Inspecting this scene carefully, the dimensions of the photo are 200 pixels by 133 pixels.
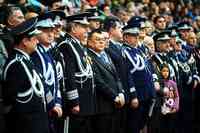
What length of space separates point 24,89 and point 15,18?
1.46 meters

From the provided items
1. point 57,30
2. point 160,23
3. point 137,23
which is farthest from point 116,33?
point 160,23

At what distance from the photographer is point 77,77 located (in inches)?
264

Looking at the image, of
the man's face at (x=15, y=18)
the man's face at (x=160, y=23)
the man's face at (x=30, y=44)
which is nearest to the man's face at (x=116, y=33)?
the man's face at (x=15, y=18)

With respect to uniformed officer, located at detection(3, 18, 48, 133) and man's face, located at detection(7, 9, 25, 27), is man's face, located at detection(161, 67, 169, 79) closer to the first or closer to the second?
man's face, located at detection(7, 9, 25, 27)

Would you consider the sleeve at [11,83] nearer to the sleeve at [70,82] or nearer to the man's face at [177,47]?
the sleeve at [70,82]

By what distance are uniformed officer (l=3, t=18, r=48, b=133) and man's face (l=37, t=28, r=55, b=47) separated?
399 millimetres

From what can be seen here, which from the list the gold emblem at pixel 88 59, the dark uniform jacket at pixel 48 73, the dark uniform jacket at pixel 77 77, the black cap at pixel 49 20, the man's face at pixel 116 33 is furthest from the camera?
the man's face at pixel 116 33

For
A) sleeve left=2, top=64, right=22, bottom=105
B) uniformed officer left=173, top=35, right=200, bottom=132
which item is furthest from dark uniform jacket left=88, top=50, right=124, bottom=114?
uniformed officer left=173, top=35, right=200, bottom=132

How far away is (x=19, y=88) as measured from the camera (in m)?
5.69

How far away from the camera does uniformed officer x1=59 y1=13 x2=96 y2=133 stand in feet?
21.7

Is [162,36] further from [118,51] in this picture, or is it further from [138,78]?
[118,51]

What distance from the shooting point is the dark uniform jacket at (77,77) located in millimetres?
6602

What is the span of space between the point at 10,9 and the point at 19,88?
1669mm

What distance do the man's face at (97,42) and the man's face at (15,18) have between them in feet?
2.80
